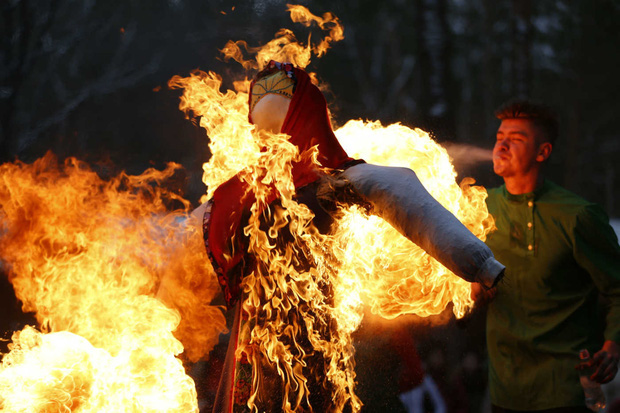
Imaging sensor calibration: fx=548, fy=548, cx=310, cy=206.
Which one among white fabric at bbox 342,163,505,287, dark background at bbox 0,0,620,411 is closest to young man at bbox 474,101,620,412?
dark background at bbox 0,0,620,411

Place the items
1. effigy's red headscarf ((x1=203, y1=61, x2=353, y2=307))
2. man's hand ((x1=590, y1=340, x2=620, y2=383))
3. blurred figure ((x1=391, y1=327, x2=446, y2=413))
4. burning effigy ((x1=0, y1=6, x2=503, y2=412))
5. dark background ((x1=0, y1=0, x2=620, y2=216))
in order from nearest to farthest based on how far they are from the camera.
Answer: burning effigy ((x1=0, y1=6, x2=503, y2=412))
effigy's red headscarf ((x1=203, y1=61, x2=353, y2=307))
man's hand ((x1=590, y1=340, x2=620, y2=383))
blurred figure ((x1=391, y1=327, x2=446, y2=413))
dark background ((x1=0, y1=0, x2=620, y2=216))

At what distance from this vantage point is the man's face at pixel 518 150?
12.4 feet

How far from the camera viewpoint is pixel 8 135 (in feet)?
24.8

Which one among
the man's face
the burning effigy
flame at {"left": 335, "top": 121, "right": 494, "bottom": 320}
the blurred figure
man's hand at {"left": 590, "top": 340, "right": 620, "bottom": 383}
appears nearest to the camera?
the burning effigy

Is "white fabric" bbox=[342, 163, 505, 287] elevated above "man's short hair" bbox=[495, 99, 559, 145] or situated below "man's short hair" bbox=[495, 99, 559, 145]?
Answer: below

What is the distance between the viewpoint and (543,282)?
3.55 metres

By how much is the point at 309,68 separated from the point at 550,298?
10336 mm

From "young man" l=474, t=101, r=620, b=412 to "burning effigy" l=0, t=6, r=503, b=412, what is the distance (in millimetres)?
752

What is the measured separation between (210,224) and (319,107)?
0.78 meters

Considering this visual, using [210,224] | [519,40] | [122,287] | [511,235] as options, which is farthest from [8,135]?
[519,40]

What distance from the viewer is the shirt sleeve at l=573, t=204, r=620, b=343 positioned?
134 inches

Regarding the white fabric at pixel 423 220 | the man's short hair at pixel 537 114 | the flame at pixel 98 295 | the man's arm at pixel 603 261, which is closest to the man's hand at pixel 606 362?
the man's arm at pixel 603 261

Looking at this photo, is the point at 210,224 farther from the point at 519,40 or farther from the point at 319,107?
the point at 519,40

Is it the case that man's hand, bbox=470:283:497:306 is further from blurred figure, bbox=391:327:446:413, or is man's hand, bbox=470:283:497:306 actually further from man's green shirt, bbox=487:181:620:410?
blurred figure, bbox=391:327:446:413
